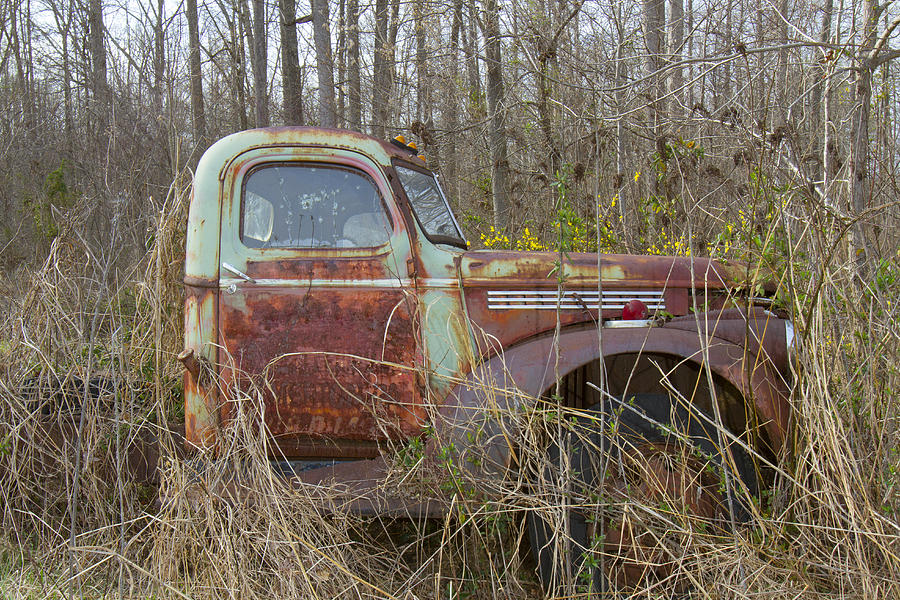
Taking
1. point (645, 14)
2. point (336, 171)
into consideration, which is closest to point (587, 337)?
point (336, 171)

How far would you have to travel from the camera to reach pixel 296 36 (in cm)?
990

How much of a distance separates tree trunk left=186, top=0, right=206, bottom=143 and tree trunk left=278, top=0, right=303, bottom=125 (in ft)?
7.65

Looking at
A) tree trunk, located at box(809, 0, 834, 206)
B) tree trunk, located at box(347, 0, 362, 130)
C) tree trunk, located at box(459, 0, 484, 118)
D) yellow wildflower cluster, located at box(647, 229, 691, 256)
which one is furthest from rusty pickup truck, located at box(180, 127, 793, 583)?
tree trunk, located at box(347, 0, 362, 130)

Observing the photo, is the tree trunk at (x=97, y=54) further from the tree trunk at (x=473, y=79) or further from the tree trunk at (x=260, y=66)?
the tree trunk at (x=473, y=79)

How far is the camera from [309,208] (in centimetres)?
322

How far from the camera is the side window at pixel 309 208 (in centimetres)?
321

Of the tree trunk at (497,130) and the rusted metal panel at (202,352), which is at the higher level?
the tree trunk at (497,130)

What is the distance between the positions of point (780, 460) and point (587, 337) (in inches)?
35.9

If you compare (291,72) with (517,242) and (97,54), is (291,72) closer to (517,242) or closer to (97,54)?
(517,242)

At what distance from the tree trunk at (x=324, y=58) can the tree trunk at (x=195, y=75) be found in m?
2.39

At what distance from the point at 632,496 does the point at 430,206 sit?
5.77ft

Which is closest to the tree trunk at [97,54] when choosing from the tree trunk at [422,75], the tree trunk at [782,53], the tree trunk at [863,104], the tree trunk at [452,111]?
the tree trunk at [422,75]

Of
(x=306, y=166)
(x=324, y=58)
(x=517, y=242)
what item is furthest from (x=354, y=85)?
(x=306, y=166)

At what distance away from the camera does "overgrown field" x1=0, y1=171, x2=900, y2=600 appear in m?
2.43
